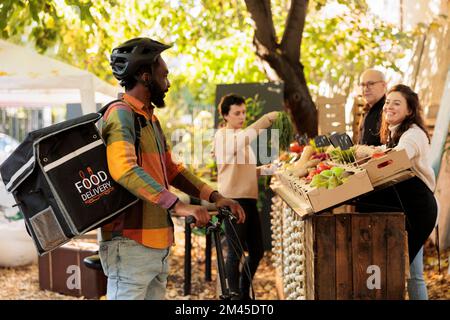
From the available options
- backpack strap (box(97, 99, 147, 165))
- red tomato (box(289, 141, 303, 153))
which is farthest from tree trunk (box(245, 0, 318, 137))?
backpack strap (box(97, 99, 147, 165))

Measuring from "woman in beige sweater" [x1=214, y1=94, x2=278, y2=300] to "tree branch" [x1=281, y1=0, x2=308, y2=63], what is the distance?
2785 mm

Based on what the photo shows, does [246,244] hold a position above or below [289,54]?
below

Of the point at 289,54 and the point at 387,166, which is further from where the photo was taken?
the point at 289,54

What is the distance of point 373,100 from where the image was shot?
5188 mm

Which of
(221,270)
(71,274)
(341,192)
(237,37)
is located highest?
(237,37)

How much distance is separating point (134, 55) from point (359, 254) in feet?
5.97

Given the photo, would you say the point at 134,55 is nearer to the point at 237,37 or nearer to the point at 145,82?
the point at 145,82

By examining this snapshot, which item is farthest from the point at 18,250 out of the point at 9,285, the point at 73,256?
the point at 73,256

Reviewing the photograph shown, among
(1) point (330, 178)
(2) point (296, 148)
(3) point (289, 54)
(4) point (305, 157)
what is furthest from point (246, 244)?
(3) point (289, 54)

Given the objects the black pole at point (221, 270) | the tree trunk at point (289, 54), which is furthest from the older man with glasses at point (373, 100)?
the tree trunk at point (289, 54)

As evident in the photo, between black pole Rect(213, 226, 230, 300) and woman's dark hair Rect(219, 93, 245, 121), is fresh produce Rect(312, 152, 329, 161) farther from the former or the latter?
black pole Rect(213, 226, 230, 300)
